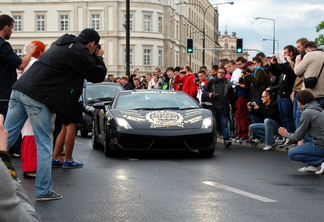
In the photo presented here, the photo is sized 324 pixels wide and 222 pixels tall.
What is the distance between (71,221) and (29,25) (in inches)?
3490

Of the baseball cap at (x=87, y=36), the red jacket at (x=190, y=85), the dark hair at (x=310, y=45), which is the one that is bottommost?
the red jacket at (x=190, y=85)

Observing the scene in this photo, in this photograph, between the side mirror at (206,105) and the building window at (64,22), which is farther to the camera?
the building window at (64,22)

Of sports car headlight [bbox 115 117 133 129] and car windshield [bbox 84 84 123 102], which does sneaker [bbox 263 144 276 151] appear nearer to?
sports car headlight [bbox 115 117 133 129]

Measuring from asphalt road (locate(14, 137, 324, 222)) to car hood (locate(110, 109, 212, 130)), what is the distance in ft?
1.90

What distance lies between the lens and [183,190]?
298 inches

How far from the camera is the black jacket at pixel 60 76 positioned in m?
6.82

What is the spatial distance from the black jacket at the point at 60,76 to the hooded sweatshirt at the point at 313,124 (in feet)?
13.0

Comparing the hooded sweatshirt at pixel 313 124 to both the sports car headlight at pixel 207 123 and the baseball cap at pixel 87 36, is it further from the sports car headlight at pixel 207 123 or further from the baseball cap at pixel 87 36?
the baseball cap at pixel 87 36

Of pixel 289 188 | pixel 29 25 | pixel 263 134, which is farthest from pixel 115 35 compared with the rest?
pixel 289 188

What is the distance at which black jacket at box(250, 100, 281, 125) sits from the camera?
44.9 ft

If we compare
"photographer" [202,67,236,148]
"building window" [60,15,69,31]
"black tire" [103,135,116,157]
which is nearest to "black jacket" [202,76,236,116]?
"photographer" [202,67,236,148]

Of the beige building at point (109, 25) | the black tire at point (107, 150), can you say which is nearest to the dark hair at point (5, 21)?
the black tire at point (107, 150)

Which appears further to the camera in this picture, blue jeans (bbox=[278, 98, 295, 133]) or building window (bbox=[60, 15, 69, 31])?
building window (bbox=[60, 15, 69, 31])

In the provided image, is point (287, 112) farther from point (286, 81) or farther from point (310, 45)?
point (310, 45)
